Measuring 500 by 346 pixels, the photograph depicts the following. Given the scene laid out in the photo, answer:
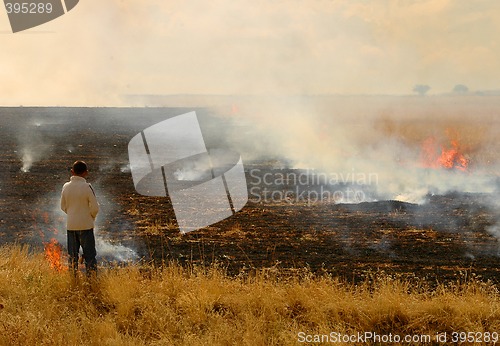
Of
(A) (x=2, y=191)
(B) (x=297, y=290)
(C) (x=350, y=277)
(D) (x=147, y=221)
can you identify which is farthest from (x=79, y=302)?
(A) (x=2, y=191)

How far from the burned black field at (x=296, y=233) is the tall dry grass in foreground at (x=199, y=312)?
5.90 feet

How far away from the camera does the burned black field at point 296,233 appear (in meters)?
13.2

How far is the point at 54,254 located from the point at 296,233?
7576 mm

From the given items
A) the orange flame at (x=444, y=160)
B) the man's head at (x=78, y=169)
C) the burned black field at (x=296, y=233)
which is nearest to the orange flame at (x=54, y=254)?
the burned black field at (x=296, y=233)

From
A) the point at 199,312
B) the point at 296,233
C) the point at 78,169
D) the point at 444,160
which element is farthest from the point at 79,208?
the point at 444,160

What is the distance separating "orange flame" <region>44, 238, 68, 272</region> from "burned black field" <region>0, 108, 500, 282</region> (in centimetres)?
35

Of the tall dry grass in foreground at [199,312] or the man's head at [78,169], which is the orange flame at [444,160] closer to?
the tall dry grass in foreground at [199,312]

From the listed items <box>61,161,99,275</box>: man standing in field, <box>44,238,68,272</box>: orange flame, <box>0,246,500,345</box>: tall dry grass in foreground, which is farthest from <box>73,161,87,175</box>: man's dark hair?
<box>44,238,68,272</box>: orange flame

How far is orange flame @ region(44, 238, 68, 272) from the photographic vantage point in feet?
31.6

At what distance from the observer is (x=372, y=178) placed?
27188mm

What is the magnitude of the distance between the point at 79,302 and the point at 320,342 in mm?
3722

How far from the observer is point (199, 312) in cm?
762

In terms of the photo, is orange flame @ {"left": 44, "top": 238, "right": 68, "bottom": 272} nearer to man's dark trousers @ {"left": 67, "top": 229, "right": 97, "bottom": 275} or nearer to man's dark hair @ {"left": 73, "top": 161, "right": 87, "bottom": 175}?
Result: man's dark trousers @ {"left": 67, "top": 229, "right": 97, "bottom": 275}

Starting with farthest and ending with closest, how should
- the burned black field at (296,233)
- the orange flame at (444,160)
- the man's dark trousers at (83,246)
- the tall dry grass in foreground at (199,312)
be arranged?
the orange flame at (444,160) < the burned black field at (296,233) < the man's dark trousers at (83,246) < the tall dry grass in foreground at (199,312)
